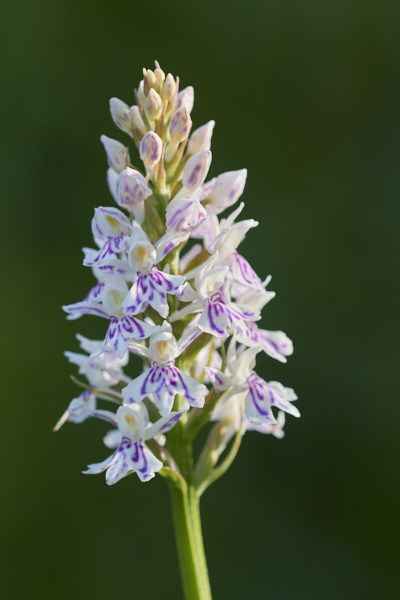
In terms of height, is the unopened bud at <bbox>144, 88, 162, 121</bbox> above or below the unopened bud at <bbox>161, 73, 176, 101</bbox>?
below

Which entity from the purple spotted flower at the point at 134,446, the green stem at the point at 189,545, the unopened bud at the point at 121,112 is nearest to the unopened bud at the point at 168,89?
the unopened bud at the point at 121,112

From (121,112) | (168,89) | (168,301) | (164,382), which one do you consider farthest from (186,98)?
(164,382)

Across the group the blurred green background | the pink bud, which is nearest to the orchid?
the pink bud

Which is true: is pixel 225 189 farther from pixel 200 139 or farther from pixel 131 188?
pixel 131 188

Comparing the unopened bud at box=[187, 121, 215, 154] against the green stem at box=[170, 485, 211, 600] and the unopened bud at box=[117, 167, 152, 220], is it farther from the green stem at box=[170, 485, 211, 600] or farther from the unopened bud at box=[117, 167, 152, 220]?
the green stem at box=[170, 485, 211, 600]

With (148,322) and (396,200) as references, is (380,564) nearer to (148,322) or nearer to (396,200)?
(396,200)

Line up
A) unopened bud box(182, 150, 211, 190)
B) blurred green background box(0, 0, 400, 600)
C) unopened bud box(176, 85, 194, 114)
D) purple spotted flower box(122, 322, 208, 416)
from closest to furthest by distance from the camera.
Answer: purple spotted flower box(122, 322, 208, 416), unopened bud box(182, 150, 211, 190), unopened bud box(176, 85, 194, 114), blurred green background box(0, 0, 400, 600)
